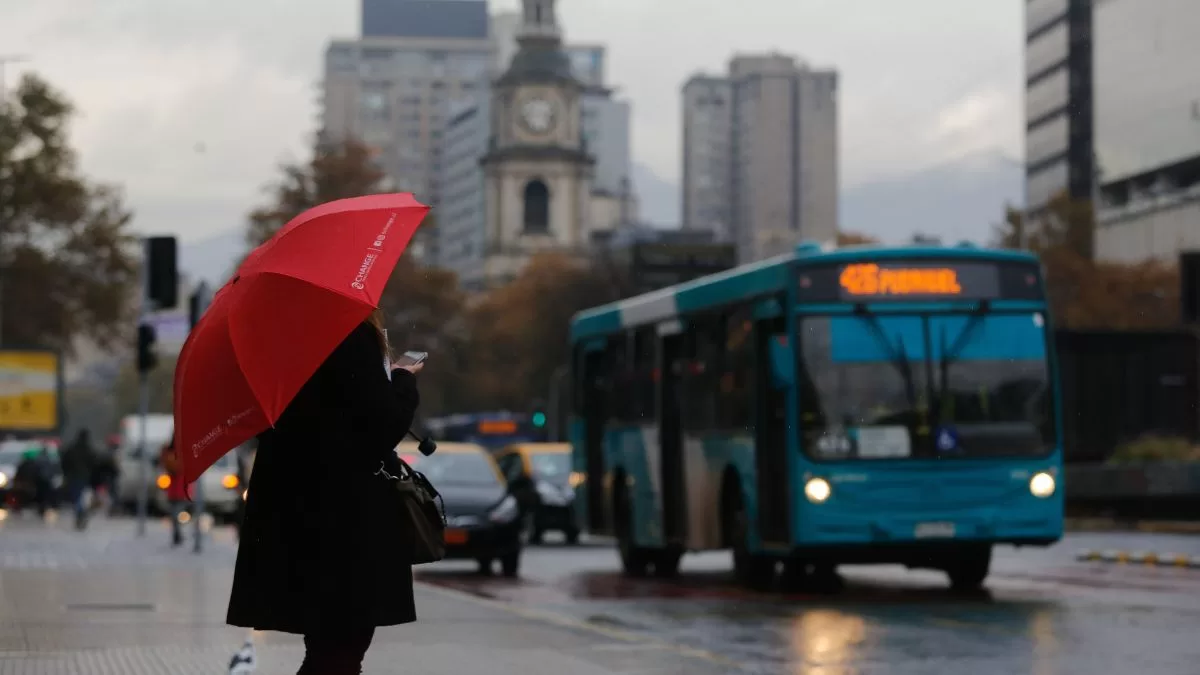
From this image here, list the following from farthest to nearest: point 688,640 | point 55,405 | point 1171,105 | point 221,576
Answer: point 1171,105, point 55,405, point 221,576, point 688,640

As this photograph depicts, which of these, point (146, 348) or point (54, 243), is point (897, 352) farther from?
point (54, 243)

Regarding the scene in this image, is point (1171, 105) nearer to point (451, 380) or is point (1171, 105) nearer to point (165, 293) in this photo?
point (451, 380)

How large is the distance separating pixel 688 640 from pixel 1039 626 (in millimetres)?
2549

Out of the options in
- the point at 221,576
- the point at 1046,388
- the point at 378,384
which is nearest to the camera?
the point at 378,384

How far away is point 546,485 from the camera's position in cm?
3716

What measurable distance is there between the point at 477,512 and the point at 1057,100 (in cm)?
10020

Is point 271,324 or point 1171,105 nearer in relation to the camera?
point 271,324

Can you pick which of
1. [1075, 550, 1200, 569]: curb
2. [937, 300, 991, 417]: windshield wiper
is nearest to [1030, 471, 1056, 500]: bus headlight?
[937, 300, 991, 417]: windshield wiper

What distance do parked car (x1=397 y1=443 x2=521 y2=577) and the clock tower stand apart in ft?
430

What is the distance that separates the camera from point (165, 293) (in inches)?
1179

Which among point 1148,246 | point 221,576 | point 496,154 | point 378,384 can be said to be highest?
point 496,154

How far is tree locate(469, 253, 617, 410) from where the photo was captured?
107562 millimetres

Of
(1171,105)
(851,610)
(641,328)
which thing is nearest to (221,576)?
(641,328)

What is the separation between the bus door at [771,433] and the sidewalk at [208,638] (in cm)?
268
